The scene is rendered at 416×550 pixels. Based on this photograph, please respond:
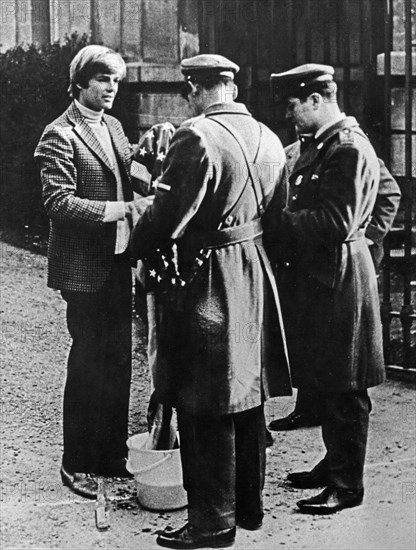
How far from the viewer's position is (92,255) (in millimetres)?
3973

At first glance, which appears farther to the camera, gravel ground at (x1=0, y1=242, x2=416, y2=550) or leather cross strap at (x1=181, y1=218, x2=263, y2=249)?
gravel ground at (x1=0, y1=242, x2=416, y2=550)

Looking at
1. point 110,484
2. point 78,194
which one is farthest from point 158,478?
point 78,194

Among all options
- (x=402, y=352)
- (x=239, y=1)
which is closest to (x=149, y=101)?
(x=239, y=1)

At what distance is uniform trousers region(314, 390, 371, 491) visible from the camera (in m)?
3.95

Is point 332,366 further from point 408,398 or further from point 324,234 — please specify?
point 408,398

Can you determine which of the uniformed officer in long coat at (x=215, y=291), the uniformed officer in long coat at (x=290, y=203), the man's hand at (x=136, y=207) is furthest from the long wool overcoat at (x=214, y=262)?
the uniformed officer in long coat at (x=290, y=203)

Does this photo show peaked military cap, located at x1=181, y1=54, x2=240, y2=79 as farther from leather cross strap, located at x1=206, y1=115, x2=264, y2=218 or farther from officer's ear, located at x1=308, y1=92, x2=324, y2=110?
officer's ear, located at x1=308, y1=92, x2=324, y2=110

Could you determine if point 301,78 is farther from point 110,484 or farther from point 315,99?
point 110,484

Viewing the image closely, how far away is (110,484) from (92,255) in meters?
1.05

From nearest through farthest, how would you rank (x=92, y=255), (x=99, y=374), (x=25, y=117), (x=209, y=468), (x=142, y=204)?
(x=209, y=468) → (x=142, y=204) → (x=92, y=255) → (x=99, y=374) → (x=25, y=117)

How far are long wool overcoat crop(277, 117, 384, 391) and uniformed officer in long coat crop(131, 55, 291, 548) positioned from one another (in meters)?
0.26

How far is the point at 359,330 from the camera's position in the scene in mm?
3992

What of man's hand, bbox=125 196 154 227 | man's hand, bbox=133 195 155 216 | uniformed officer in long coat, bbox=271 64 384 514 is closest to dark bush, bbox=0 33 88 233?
man's hand, bbox=125 196 154 227

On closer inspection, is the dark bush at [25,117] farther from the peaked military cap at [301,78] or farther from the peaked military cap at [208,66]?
the peaked military cap at [208,66]
